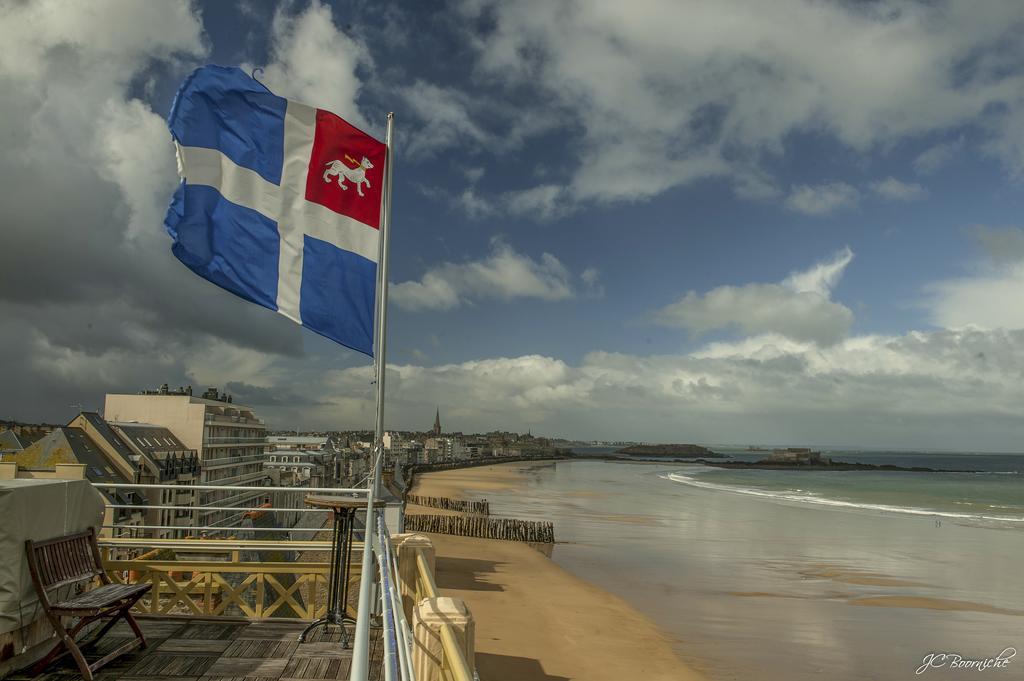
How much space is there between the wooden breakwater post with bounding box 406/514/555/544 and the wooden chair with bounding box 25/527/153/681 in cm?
2729

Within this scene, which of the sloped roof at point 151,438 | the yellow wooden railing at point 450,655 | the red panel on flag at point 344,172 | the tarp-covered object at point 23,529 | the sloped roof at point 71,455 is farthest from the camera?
the sloped roof at point 151,438

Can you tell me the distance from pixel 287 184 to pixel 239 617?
184 inches

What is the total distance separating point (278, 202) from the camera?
8.07 m

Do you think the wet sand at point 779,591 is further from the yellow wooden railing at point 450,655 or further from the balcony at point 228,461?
the balcony at point 228,461

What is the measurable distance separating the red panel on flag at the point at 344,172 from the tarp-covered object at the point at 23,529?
4036 mm

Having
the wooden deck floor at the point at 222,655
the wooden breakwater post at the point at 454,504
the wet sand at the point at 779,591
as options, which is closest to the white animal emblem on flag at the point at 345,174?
the wooden deck floor at the point at 222,655

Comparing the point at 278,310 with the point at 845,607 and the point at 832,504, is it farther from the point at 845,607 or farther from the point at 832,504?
the point at 832,504

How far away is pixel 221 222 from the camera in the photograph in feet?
25.5

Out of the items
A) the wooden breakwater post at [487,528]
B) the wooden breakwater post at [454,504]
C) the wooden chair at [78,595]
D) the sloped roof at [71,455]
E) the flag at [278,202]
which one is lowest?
the wooden breakwater post at [454,504]

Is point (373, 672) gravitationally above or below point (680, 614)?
above

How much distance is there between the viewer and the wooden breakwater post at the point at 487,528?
3309 centimetres

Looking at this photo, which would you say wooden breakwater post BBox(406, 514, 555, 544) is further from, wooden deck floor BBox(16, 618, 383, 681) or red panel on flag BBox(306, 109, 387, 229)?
wooden deck floor BBox(16, 618, 383, 681)

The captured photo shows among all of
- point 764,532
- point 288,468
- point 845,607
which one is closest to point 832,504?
point 764,532

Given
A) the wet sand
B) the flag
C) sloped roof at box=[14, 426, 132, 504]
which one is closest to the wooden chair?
the flag
